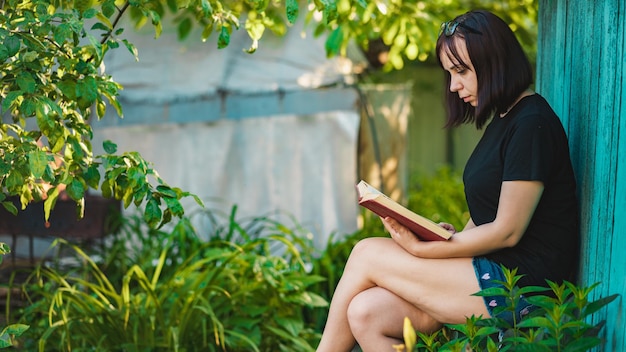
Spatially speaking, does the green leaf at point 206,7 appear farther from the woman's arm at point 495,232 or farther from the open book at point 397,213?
the woman's arm at point 495,232

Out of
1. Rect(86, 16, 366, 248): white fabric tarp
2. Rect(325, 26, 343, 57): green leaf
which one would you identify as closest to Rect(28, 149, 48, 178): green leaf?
Rect(325, 26, 343, 57): green leaf

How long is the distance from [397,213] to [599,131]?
0.65 metres

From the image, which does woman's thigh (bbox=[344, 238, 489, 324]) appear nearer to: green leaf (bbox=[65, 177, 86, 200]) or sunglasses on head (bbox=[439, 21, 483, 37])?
sunglasses on head (bbox=[439, 21, 483, 37])

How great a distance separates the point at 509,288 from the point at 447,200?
5.28 m

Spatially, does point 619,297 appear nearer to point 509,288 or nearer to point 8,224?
point 509,288

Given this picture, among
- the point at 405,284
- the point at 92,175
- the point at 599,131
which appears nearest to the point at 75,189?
the point at 92,175

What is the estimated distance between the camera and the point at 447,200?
785cm

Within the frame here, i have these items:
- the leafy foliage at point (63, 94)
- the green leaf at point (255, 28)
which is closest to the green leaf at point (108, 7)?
the leafy foliage at point (63, 94)

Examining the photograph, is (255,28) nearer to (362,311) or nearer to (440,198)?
(362,311)

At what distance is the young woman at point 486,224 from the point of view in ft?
9.13

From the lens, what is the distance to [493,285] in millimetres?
2812

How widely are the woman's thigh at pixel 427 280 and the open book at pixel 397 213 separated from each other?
96mm

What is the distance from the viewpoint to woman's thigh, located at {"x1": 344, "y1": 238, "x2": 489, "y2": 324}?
2.85 meters

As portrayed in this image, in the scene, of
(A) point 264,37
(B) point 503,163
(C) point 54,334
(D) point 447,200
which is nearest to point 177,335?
(C) point 54,334
